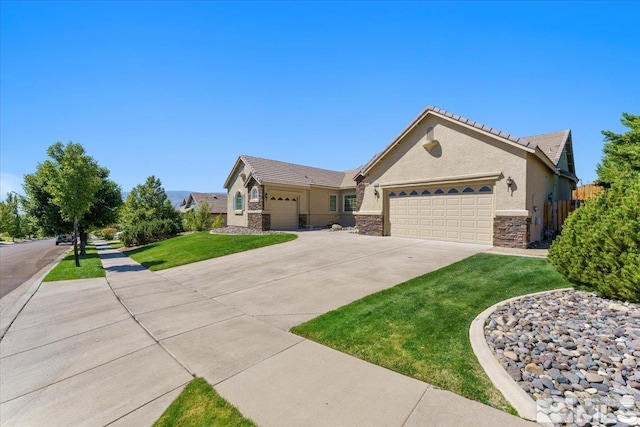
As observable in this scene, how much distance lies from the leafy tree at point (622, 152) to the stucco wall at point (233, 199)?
2154 cm

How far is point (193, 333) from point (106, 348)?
4.53ft

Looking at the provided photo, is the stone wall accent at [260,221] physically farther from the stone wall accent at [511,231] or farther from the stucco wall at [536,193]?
the stucco wall at [536,193]

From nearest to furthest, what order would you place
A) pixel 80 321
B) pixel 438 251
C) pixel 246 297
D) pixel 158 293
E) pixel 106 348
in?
pixel 106 348 < pixel 80 321 < pixel 246 297 < pixel 158 293 < pixel 438 251

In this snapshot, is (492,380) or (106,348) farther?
(106,348)

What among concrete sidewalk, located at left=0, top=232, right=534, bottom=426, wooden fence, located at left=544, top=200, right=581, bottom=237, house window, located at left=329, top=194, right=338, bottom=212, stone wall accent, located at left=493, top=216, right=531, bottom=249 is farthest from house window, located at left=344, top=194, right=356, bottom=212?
concrete sidewalk, located at left=0, top=232, right=534, bottom=426

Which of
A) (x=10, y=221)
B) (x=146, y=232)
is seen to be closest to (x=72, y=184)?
(x=146, y=232)

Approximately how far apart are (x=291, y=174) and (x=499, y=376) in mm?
22152

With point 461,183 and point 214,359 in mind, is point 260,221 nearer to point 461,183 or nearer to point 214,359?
point 461,183

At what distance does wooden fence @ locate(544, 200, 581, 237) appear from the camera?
13369 millimetres

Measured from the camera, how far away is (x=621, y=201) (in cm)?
555

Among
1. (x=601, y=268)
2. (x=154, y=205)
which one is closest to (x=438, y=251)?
(x=601, y=268)

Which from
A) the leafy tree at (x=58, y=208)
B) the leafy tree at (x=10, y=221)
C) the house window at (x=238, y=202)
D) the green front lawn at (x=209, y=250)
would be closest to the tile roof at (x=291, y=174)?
the house window at (x=238, y=202)

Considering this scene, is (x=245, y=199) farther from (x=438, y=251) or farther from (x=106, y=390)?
(x=106, y=390)

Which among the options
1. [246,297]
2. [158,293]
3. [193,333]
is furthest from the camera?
[158,293]
